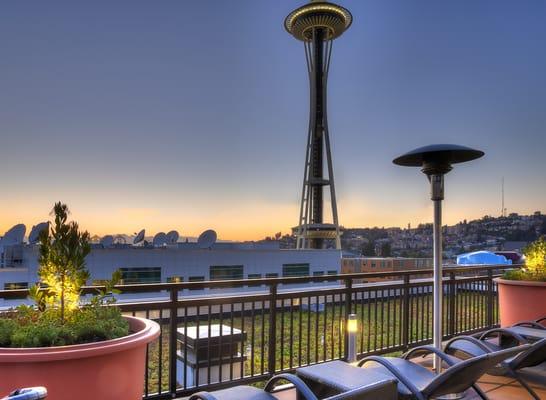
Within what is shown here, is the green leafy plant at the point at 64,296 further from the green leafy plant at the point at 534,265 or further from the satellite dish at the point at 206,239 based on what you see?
the satellite dish at the point at 206,239

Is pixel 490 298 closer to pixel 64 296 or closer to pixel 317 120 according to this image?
pixel 64 296

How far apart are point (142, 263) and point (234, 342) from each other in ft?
73.5

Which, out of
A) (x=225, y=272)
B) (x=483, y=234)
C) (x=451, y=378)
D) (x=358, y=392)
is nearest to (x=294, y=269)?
(x=225, y=272)

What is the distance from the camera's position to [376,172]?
34.3m

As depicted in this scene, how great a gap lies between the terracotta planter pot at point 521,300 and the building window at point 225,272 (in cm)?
2434

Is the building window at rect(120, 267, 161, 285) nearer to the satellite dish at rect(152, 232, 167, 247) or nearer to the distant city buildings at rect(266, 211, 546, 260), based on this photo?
the satellite dish at rect(152, 232, 167, 247)

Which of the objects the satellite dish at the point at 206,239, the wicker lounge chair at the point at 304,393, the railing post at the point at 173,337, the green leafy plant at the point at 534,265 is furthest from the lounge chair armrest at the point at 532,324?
the satellite dish at the point at 206,239

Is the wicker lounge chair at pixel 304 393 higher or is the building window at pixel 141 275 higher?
the wicker lounge chair at pixel 304 393

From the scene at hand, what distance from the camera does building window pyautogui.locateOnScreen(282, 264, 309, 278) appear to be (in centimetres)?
3209

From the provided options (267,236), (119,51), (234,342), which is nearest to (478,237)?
(119,51)

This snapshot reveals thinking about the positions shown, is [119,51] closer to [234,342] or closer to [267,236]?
[234,342]

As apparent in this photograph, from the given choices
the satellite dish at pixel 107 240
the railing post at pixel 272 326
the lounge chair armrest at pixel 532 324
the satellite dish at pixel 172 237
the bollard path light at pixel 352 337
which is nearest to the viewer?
the railing post at pixel 272 326

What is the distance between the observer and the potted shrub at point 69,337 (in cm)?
193

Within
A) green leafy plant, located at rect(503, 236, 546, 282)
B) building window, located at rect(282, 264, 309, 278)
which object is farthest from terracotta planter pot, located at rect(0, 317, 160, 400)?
building window, located at rect(282, 264, 309, 278)
